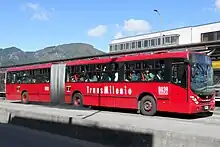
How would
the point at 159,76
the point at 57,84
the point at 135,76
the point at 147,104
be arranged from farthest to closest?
1. the point at 57,84
2. the point at 135,76
3. the point at 147,104
4. the point at 159,76

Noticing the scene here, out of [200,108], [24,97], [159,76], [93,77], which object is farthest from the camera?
[24,97]

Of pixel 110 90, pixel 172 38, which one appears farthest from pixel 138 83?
pixel 172 38

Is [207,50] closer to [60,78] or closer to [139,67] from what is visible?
[139,67]

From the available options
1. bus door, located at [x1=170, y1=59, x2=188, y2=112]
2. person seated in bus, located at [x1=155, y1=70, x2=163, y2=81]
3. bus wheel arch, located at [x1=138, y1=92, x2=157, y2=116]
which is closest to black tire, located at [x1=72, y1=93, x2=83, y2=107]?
bus wheel arch, located at [x1=138, y1=92, x2=157, y2=116]

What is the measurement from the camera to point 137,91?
18984mm

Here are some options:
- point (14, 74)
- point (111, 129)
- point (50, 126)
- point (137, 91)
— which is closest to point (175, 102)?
point (137, 91)

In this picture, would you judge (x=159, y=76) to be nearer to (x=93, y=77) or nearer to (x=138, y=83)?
(x=138, y=83)

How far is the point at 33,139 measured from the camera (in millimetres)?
11266

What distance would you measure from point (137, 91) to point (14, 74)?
14.1 meters

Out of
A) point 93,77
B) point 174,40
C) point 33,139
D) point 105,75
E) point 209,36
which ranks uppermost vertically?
point 174,40

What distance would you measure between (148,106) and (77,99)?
19.9 ft

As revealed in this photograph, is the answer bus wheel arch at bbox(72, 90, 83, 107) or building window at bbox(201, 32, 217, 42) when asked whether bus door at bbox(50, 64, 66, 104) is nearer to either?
bus wheel arch at bbox(72, 90, 83, 107)

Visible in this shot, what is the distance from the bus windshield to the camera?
16.9m

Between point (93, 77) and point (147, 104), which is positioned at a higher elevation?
point (93, 77)
